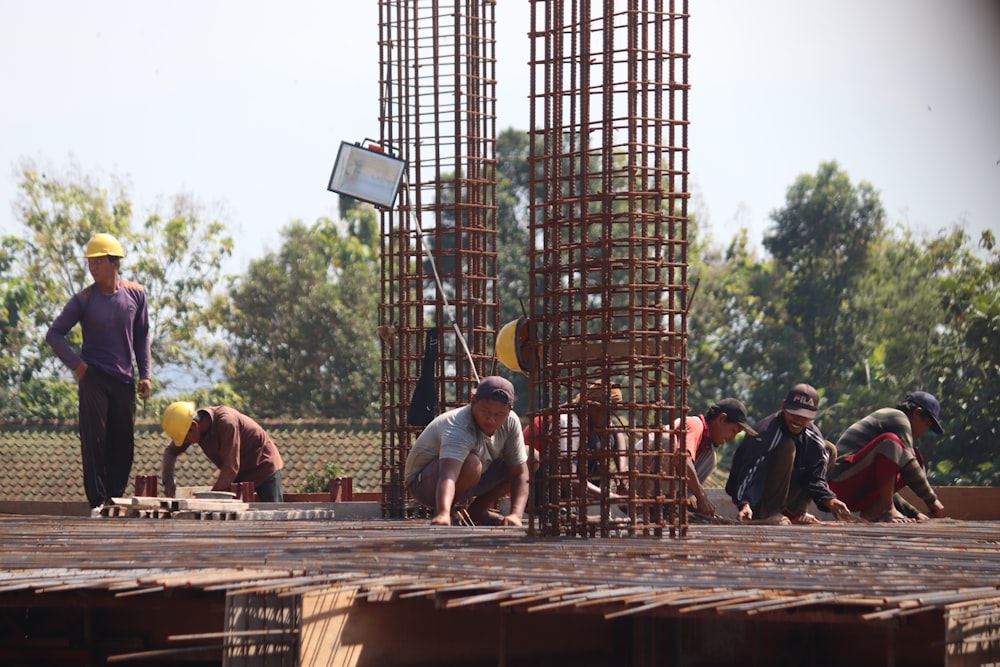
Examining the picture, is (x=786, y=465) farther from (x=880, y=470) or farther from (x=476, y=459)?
(x=476, y=459)

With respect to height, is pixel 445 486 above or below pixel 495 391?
below

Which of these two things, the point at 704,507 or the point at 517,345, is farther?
the point at 704,507

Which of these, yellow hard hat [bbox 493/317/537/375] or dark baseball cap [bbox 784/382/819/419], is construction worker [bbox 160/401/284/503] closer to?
yellow hard hat [bbox 493/317/537/375]

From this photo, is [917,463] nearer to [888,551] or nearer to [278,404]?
[888,551]

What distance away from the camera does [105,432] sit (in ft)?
36.5

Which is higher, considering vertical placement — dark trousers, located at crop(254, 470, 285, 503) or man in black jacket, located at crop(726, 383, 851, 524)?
man in black jacket, located at crop(726, 383, 851, 524)

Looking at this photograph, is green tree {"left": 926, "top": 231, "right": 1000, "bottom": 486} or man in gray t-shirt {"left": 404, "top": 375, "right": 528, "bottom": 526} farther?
green tree {"left": 926, "top": 231, "right": 1000, "bottom": 486}

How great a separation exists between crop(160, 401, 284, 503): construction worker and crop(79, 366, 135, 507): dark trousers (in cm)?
114

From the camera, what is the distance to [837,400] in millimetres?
32969

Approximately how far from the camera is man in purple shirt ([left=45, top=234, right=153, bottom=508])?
36.1 feet

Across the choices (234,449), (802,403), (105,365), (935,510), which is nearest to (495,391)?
(802,403)

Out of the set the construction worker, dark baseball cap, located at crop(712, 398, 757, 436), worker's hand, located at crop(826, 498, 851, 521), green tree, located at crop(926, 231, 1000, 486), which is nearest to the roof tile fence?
green tree, located at crop(926, 231, 1000, 486)

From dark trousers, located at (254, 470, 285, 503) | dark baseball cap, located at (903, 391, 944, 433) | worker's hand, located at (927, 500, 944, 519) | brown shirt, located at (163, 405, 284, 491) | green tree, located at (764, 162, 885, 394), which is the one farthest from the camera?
green tree, located at (764, 162, 885, 394)

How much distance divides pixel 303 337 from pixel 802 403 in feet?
95.1
